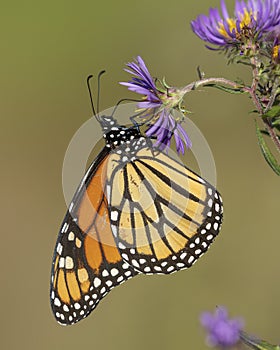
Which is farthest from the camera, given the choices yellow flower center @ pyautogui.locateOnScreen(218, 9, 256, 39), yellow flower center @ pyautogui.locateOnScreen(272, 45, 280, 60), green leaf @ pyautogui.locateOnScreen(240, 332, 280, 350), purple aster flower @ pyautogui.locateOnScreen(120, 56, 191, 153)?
purple aster flower @ pyautogui.locateOnScreen(120, 56, 191, 153)

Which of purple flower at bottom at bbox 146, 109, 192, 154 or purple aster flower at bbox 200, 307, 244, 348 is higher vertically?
purple flower at bottom at bbox 146, 109, 192, 154

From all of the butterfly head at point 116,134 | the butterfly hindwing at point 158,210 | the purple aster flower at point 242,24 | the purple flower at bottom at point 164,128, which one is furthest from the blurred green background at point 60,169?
the purple aster flower at point 242,24

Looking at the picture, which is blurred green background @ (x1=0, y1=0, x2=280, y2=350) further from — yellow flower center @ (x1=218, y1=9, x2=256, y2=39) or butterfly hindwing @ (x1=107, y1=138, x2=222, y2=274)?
yellow flower center @ (x1=218, y1=9, x2=256, y2=39)

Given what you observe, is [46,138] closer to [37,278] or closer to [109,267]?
[37,278]

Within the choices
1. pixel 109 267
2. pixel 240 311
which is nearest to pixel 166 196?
pixel 109 267

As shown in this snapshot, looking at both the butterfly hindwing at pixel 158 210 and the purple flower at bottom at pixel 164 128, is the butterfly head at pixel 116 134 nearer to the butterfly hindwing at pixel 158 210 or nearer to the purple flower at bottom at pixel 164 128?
the butterfly hindwing at pixel 158 210

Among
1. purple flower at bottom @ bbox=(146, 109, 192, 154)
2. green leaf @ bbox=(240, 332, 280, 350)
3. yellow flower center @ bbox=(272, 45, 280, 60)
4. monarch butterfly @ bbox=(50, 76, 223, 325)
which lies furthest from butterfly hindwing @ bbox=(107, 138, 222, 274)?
green leaf @ bbox=(240, 332, 280, 350)

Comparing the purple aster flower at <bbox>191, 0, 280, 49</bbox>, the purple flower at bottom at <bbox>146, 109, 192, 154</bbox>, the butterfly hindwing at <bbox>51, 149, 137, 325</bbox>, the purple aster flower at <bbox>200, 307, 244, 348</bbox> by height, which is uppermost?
the purple aster flower at <bbox>191, 0, 280, 49</bbox>

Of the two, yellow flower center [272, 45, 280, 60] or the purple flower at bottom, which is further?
the purple flower at bottom
